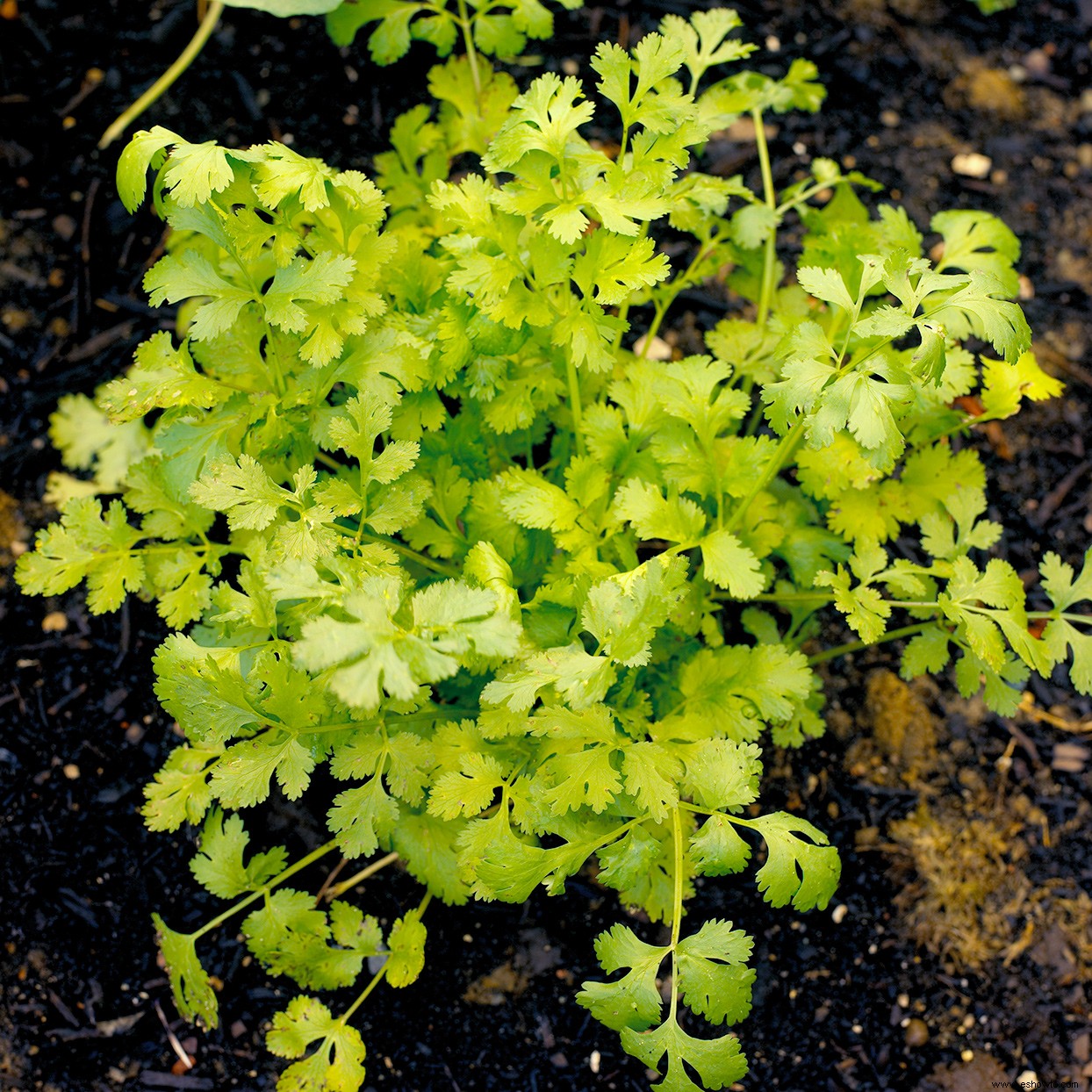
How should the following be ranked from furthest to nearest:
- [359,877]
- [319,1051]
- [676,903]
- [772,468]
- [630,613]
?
[359,877] < [319,1051] < [772,468] < [676,903] < [630,613]

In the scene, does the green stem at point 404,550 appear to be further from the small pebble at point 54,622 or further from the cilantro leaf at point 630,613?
the small pebble at point 54,622

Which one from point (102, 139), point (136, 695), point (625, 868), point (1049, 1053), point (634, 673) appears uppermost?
point (102, 139)

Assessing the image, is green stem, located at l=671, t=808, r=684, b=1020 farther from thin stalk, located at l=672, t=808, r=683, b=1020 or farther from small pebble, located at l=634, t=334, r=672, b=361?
small pebble, located at l=634, t=334, r=672, b=361

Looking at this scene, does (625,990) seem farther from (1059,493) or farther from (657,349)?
(1059,493)

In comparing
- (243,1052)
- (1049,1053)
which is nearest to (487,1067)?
(243,1052)

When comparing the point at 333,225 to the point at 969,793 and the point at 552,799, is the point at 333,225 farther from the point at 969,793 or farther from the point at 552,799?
the point at 969,793

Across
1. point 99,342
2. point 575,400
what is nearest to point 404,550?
point 575,400

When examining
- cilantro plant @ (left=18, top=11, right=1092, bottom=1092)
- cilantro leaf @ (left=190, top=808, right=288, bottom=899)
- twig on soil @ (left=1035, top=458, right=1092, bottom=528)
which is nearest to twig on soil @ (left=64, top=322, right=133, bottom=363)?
cilantro plant @ (left=18, top=11, right=1092, bottom=1092)
